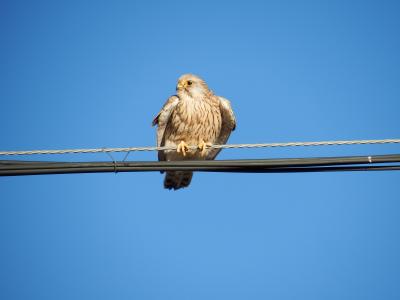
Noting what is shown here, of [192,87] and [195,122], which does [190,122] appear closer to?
[195,122]

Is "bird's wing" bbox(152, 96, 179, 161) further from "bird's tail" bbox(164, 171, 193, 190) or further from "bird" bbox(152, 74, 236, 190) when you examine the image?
"bird's tail" bbox(164, 171, 193, 190)

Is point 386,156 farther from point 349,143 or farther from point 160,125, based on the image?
point 160,125

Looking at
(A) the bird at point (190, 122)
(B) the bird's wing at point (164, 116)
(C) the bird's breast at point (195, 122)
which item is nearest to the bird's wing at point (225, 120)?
(A) the bird at point (190, 122)

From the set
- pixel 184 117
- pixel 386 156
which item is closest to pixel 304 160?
pixel 386 156

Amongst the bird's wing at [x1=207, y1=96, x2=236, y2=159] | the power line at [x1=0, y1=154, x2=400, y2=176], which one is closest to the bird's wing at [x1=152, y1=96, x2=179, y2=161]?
the bird's wing at [x1=207, y1=96, x2=236, y2=159]

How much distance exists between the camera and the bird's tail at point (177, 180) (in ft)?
28.4

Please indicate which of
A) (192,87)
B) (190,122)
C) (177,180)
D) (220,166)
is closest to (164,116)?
(190,122)

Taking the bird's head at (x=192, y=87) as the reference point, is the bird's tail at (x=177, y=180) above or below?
below

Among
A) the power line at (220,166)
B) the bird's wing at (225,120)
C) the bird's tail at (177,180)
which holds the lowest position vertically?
the power line at (220,166)

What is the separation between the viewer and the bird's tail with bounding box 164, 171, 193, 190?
8.65m

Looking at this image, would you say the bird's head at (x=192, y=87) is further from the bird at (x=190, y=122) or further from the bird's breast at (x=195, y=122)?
the bird's breast at (x=195, y=122)

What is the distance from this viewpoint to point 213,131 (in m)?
8.57

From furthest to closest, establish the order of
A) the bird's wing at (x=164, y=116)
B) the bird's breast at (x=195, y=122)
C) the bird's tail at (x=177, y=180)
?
the bird's tail at (x=177, y=180) → the bird's wing at (x=164, y=116) → the bird's breast at (x=195, y=122)

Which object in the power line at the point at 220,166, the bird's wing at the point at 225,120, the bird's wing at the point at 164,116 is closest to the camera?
the power line at the point at 220,166
